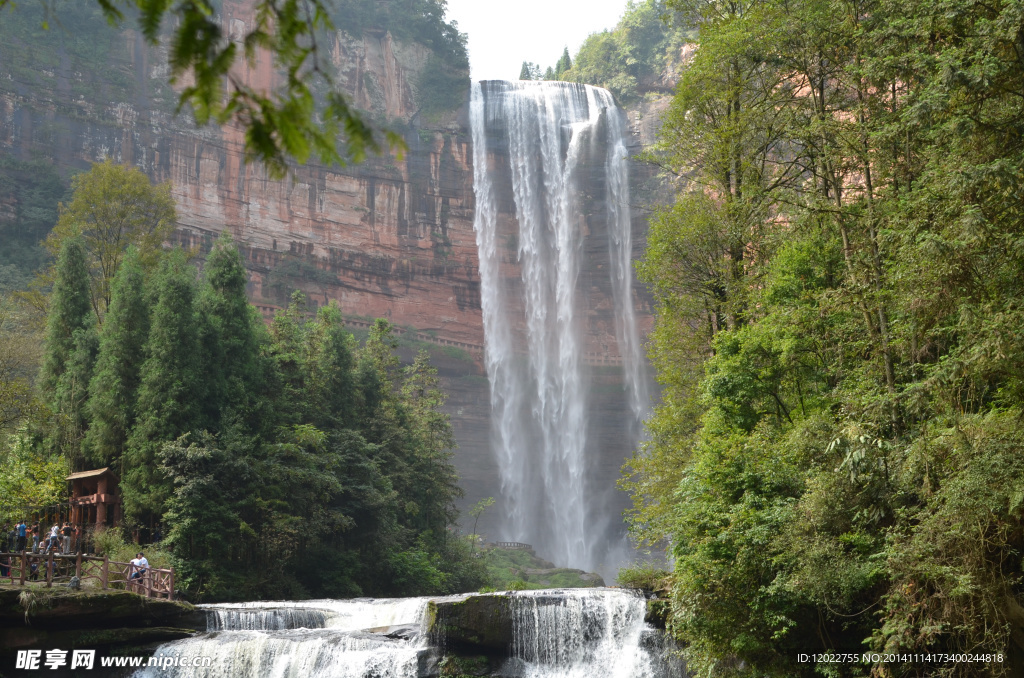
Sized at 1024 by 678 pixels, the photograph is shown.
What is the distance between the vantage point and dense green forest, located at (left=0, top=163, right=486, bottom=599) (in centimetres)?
2133

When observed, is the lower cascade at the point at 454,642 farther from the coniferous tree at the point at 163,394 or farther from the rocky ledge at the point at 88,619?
the coniferous tree at the point at 163,394

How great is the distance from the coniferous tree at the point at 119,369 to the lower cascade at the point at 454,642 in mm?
8711

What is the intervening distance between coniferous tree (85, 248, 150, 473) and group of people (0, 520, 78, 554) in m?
2.42

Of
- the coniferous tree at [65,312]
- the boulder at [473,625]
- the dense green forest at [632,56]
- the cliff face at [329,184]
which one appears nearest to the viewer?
the boulder at [473,625]

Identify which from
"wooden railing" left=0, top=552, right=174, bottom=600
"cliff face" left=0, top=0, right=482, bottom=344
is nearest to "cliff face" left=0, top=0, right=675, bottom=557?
"cliff face" left=0, top=0, right=482, bottom=344

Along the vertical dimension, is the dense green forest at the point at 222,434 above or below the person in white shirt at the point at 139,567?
above

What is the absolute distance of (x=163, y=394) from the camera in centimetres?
2252

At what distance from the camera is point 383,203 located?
166ft

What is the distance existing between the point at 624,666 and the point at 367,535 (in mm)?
12681

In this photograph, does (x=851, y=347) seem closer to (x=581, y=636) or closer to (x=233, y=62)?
(x=581, y=636)

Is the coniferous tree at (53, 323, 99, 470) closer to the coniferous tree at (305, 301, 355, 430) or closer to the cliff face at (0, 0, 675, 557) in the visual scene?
the coniferous tree at (305, 301, 355, 430)

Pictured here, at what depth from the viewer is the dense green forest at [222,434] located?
2133cm

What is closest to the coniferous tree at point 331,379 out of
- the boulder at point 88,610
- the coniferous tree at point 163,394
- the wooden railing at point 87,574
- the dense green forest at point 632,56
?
the coniferous tree at point 163,394

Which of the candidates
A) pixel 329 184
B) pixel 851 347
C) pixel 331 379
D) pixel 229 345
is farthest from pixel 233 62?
pixel 329 184
